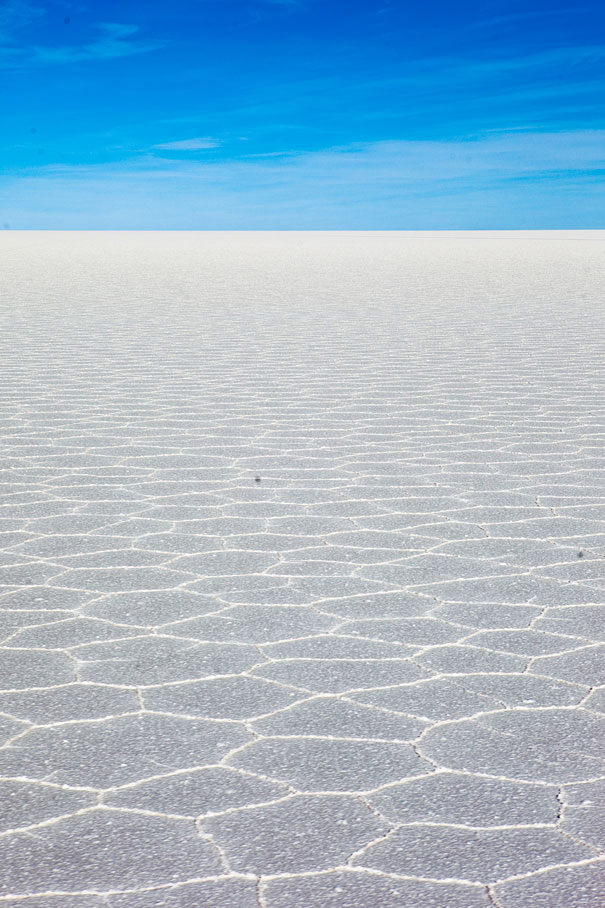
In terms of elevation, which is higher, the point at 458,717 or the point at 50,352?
the point at 50,352

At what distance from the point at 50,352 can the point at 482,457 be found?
7.07 m

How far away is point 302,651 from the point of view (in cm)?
354

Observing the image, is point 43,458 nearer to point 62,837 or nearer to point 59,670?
point 59,670

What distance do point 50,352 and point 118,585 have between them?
28.2ft

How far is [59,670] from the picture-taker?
340 centimetres

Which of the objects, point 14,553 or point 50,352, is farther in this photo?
point 50,352

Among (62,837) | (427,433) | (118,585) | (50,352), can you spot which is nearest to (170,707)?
(62,837)

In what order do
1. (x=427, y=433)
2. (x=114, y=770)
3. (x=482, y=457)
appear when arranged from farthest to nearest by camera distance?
(x=427, y=433) → (x=482, y=457) → (x=114, y=770)

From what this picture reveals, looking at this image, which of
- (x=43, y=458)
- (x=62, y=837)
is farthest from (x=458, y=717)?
(x=43, y=458)

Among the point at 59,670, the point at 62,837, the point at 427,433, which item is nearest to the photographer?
the point at 62,837

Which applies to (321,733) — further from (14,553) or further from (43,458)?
(43,458)

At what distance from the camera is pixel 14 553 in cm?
461

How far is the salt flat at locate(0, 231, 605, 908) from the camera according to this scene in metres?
2.36

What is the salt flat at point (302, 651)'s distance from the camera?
7.74 feet
